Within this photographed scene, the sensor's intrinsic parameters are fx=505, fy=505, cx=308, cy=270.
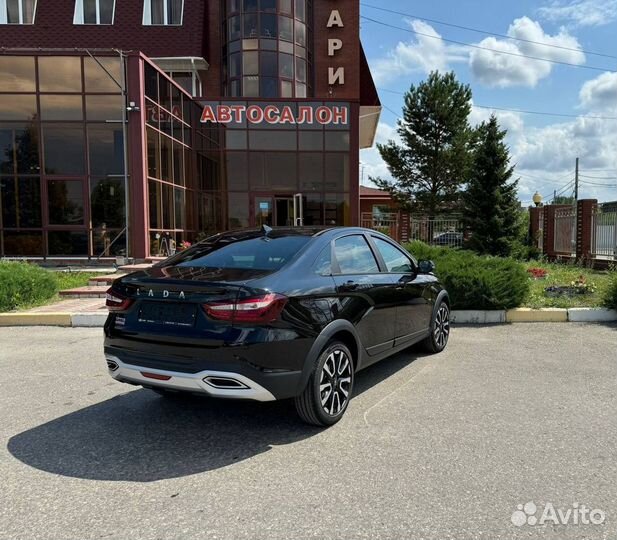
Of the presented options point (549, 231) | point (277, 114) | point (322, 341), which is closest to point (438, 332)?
point (322, 341)

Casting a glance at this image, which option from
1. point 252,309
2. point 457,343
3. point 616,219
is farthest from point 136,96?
point 616,219

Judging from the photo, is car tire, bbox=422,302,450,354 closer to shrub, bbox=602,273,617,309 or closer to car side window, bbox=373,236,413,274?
car side window, bbox=373,236,413,274

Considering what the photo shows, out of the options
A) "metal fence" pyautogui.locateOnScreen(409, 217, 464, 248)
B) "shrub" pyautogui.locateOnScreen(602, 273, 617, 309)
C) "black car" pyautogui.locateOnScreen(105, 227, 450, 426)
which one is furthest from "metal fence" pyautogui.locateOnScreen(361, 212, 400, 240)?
"black car" pyautogui.locateOnScreen(105, 227, 450, 426)

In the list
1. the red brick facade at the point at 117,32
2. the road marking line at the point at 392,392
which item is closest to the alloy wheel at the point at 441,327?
the road marking line at the point at 392,392

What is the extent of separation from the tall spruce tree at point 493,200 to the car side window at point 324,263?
15.6 m

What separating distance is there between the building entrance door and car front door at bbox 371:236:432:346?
15.8m

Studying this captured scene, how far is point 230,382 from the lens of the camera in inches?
140

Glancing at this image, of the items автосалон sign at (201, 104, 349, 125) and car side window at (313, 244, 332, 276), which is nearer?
car side window at (313, 244, 332, 276)

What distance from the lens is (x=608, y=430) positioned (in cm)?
404

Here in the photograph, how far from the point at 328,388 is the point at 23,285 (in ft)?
24.9

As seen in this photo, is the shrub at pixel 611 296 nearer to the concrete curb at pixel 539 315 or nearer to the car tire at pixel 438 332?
the concrete curb at pixel 539 315

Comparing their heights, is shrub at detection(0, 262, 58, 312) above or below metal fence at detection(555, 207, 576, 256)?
below

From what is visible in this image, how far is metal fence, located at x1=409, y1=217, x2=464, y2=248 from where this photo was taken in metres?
21.7

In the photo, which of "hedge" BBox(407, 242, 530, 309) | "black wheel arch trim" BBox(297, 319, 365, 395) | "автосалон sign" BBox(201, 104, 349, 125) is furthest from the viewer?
"автосалон sign" BBox(201, 104, 349, 125)
